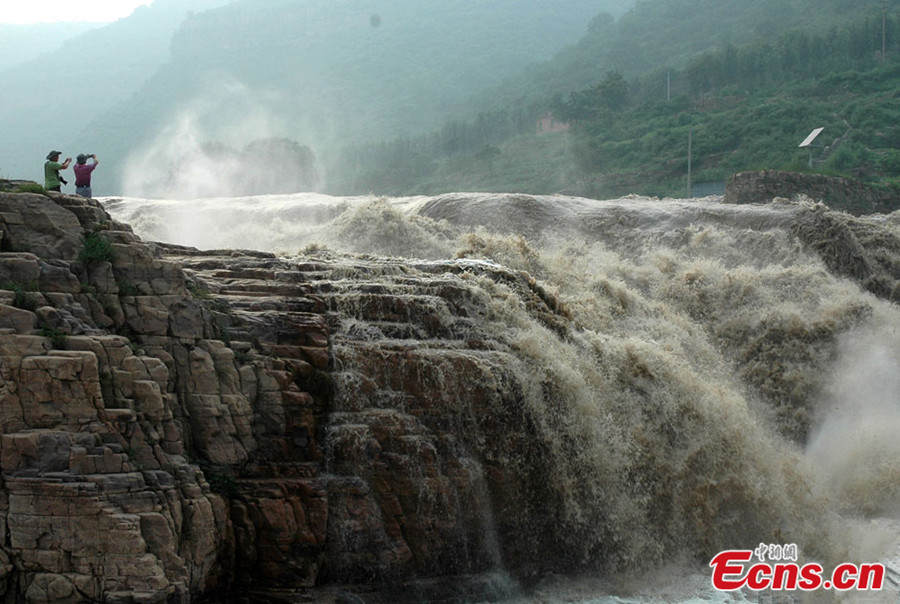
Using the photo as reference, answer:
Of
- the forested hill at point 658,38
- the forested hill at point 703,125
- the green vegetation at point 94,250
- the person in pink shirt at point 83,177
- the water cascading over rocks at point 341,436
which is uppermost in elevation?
the forested hill at point 658,38

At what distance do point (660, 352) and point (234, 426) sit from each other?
20.8ft

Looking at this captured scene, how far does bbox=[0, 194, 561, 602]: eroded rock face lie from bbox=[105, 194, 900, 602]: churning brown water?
5.7 inches

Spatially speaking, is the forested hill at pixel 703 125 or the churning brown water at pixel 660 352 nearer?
the churning brown water at pixel 660 352

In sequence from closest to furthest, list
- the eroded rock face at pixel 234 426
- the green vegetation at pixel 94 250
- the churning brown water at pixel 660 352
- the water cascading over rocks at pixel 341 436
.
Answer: the eroded rock face at pixel 234 426 → the water cascading over rocks at pixel 341 436 → the green vegetation at pixel 94 250 → the churning brown water at pixel 660 352

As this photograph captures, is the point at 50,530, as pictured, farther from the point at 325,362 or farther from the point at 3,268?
the point at 325,362

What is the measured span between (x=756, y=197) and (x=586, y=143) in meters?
22.0

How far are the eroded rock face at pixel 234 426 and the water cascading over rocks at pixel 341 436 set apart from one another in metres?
0.02

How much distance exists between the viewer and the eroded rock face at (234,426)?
9.23 m

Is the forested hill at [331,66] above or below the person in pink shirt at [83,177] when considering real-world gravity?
above

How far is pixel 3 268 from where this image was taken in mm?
9875

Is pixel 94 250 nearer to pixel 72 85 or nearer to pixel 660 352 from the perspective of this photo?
pixel 660 352

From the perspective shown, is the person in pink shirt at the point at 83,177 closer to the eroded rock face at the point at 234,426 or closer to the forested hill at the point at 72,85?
the eroded rock face at the point at 234,426

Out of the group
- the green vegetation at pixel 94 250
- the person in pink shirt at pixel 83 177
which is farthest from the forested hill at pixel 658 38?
the green vegetation at pixel 94 250

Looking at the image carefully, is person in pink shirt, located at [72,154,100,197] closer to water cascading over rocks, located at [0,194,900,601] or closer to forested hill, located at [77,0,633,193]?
water cascading over rocks, located at [0,194,900,601]
